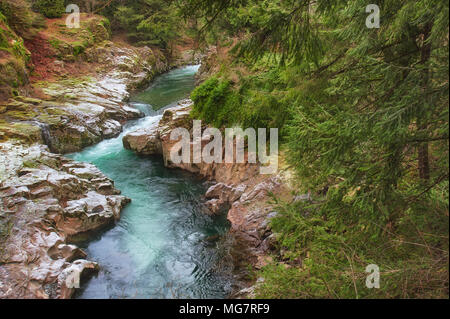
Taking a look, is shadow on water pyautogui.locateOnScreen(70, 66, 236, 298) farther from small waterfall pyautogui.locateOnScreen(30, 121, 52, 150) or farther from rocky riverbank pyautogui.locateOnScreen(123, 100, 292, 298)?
small waterfall pyautogui.locateOnScreen(30, 121, 52, 150)

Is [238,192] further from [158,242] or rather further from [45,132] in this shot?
[45,132]

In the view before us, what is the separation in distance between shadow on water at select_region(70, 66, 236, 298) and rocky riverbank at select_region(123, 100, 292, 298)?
1.15 feet

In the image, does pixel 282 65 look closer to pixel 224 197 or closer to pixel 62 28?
pixel 224 197

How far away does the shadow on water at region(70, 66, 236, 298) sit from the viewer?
6.62m

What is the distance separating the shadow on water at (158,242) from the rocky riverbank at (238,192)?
0.35 metres

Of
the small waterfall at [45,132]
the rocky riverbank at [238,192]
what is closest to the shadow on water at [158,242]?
the rocky riverbank at [238,192]

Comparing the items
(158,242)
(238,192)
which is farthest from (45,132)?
(238,192)

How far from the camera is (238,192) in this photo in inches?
359

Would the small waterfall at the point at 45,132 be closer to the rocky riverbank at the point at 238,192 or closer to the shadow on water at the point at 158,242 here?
the shadow on water at the point at 158,242

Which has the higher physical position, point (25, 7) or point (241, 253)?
point (25, 7)

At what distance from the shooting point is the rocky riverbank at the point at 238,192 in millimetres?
6891

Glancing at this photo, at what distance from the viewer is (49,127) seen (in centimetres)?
1258

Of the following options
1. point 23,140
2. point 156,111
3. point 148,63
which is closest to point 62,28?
point 148,63

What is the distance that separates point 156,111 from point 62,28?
10.9m
